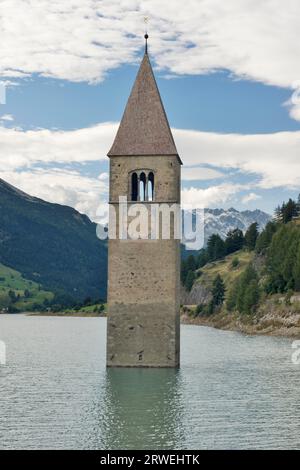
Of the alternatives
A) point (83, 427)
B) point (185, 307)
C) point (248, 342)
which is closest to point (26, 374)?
point (83, 427)

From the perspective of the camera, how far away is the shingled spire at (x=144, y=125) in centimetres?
5688

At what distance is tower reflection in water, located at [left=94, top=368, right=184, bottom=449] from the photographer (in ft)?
115

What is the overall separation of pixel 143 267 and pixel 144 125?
36.4 feet

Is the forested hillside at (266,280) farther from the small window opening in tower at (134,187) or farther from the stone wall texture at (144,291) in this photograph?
the small window opening in tower at (134,187)

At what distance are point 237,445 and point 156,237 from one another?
2432 cm

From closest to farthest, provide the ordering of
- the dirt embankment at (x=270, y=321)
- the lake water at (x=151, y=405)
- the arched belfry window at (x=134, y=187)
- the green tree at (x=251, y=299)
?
the lake water at (x=151, y=405)
the arched belfry window at (x=134, y=187)
the dirt embankment at (x=270, y=321)
the green tree at (x=251, y=299)

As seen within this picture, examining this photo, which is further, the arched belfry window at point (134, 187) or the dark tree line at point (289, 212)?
the dark tree line at point (289, 212)

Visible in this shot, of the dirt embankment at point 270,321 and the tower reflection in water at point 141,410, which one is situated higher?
the dirt embankment at point 270,321

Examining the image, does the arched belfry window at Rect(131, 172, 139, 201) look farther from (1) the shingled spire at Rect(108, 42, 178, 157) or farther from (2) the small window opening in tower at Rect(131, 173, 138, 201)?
(1) the shingled spire at Rect(108, 42, 178, 157)

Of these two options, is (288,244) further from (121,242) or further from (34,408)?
(34,408)

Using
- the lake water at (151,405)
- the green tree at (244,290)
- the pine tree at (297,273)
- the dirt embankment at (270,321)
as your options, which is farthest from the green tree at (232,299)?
the lake water at (151,405)

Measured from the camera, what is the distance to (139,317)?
55.8 meters

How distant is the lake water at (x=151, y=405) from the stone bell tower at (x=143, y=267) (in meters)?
1.82

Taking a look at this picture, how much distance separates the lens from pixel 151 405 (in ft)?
145
